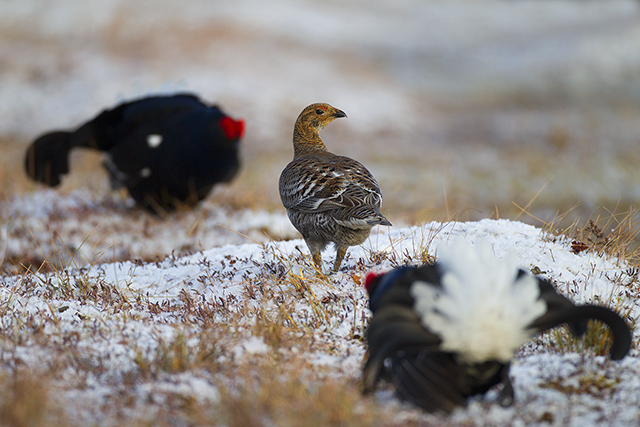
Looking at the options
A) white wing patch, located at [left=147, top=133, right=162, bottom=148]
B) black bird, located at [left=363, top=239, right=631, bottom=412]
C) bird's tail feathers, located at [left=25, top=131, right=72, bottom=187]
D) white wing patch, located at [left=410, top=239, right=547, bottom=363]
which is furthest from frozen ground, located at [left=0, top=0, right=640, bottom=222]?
white wing patch, located at [left=410, top=239, right=547, bottom=363]

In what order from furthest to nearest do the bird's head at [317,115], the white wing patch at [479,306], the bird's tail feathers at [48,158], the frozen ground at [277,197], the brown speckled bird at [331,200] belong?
1. the bird's tail feathers at [48,158]
2. the bird's head at [317,115]
3. the brown speckled bird at [331,200]
4. the frozen ground at [277,197]
5. the white wing patch at [479,306]

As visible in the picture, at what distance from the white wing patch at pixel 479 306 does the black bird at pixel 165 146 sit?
541 cm

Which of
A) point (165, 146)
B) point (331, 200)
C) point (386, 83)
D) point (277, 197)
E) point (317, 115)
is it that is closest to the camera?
point (331, 200)

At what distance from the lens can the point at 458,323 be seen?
2.40 metres

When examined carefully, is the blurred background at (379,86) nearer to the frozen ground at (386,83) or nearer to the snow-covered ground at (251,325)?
the frozen ground at (386,83)

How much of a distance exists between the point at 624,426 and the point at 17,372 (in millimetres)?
2863

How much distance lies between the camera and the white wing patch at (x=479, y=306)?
7.82 ft

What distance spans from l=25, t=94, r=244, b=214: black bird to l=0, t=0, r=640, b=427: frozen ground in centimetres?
48

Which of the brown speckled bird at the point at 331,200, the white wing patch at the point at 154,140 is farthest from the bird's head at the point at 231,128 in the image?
the brown speckled bird at the point at 331,200

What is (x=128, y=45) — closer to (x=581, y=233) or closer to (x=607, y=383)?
(x=581, y=233)

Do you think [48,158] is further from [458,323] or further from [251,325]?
[458,323]

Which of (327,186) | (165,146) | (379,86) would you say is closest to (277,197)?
(165,146)

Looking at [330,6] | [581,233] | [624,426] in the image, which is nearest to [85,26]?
[330,6]

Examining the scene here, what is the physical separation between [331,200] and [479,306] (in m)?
1.91
